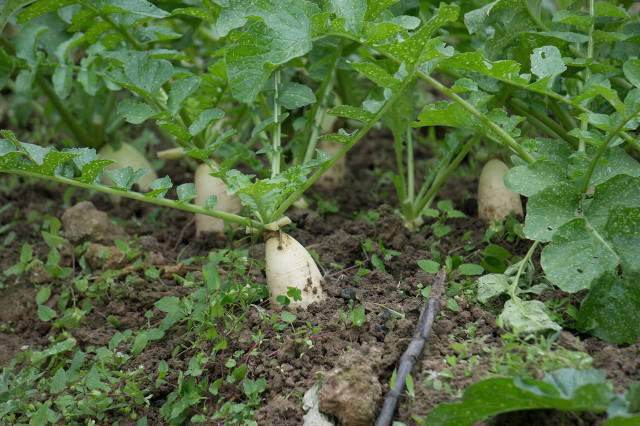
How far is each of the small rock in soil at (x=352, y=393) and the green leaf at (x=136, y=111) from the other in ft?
2.84

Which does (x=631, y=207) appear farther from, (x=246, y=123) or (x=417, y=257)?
(x=246, y=123)

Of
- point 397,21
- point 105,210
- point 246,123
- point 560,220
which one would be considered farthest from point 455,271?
point 105,210

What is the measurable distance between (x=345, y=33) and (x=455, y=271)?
0.66 metres

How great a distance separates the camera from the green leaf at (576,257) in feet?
5.46

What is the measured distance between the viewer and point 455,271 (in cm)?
198

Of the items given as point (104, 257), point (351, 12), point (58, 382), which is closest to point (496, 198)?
point (351, 12)

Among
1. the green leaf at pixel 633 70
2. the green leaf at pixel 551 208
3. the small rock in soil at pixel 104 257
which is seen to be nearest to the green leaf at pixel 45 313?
the small rock in soil at pixel 104 257

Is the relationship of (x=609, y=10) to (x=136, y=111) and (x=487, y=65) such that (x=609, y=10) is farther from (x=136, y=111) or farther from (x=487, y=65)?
(x=136, y=111)

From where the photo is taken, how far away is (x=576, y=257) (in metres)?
1.70

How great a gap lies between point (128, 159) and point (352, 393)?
1558 millimetres

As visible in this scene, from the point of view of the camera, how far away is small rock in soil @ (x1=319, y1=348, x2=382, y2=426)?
5.09 feet

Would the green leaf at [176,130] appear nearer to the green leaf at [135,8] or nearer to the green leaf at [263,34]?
the green leaf at [263,34]

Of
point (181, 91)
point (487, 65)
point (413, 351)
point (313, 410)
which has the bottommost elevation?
point (313, 410)

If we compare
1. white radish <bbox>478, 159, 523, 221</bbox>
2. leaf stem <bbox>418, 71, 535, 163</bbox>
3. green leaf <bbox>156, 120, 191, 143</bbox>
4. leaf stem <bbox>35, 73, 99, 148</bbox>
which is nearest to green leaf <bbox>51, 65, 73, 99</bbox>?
leaf stem <bbox>35, 73, 99, 148</bbox>
